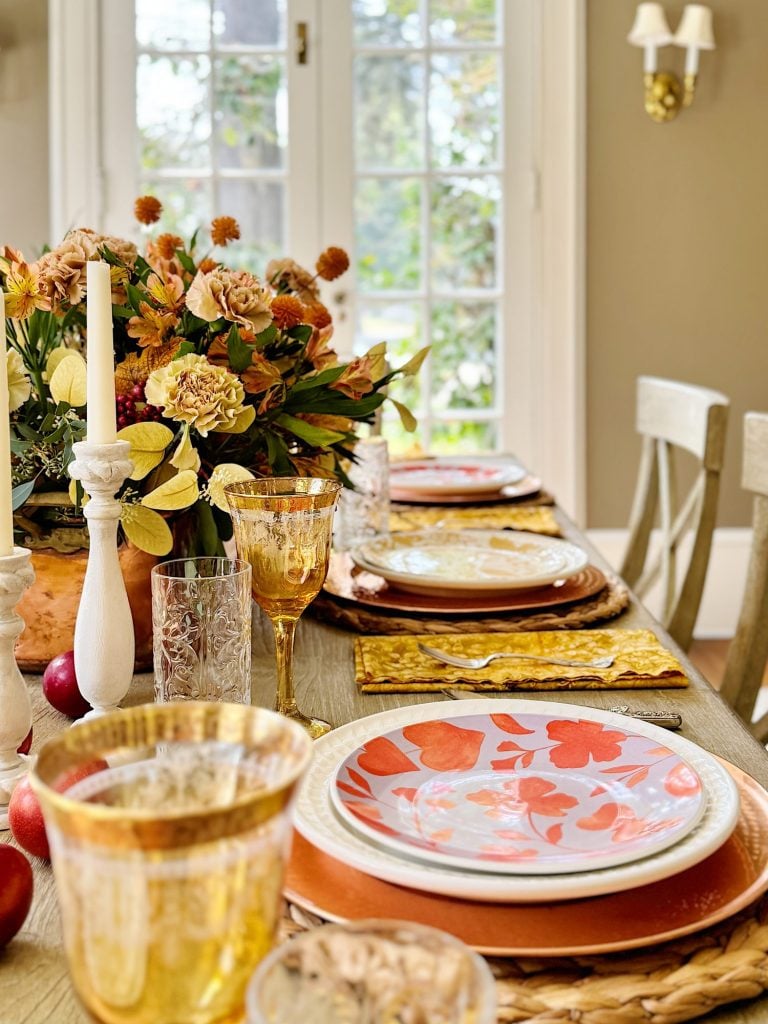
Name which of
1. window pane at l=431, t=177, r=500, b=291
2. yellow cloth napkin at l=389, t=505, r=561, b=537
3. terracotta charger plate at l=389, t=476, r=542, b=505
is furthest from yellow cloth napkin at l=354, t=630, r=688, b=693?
window pane at l=431, t=177, r=500, b=291

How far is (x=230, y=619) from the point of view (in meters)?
0.84

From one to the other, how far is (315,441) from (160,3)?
10.1 ft

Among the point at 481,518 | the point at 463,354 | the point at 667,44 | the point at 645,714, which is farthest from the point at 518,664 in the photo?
the point at 667,44

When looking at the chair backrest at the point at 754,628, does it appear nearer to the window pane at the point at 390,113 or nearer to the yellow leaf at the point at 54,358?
the yellow leaf at the point at 54,358

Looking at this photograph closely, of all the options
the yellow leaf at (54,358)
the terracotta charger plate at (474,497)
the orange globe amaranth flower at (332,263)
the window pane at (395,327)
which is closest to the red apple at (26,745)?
the yellow leaf at (54,358)

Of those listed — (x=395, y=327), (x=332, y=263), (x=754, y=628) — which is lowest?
(x=754, y=628)

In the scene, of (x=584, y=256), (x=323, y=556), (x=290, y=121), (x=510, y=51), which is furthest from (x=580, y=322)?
(x=323, y=556)

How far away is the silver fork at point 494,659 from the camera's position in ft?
3.38

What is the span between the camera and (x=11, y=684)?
2.56 feet

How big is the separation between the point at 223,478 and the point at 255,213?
9.72 feet

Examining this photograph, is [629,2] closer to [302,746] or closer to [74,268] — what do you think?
[74,268]

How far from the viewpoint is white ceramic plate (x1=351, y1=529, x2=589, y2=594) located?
1.27 metres

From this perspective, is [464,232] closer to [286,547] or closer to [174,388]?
[174,388]

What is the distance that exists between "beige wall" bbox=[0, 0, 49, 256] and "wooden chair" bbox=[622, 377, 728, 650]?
2.26 m
